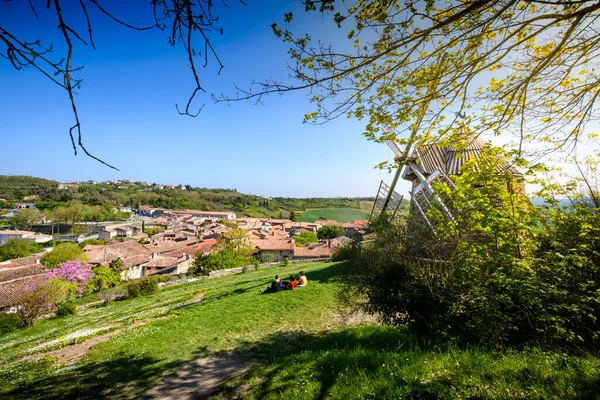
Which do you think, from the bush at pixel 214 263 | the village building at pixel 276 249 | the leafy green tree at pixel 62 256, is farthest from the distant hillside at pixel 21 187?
the bush at pixel 214 263

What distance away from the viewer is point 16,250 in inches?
2174

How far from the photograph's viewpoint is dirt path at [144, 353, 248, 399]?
554 centimetres

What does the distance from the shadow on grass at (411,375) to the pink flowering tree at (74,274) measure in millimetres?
27895

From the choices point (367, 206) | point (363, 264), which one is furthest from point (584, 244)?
point (367, 206)

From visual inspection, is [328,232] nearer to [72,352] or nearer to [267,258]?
[267,258]

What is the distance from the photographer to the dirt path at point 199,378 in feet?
18.2

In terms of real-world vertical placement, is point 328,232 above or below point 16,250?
Result: above

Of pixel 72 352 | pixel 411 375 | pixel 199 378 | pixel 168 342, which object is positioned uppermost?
pixel 411 375

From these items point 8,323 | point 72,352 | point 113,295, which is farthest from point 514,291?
point 8,323

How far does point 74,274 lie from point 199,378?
27332mm

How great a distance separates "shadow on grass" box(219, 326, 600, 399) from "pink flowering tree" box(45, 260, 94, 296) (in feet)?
91.5

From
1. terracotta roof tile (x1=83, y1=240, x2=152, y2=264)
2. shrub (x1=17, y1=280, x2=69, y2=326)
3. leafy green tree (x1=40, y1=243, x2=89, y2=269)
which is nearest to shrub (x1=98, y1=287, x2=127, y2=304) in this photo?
shrub (x1=17, y1=280, x2=69, y2=326)

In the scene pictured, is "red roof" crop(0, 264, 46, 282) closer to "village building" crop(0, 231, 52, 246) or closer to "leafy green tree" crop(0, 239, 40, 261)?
"leafy green tree" crop(0, 239, 40, 261)

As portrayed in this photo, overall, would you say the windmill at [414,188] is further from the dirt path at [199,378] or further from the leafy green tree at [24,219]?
the leafy green tree at [24,219]
